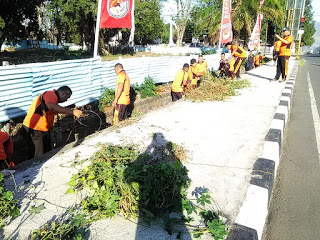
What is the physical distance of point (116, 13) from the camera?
6340 millimetres

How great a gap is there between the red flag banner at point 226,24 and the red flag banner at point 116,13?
7.41 metres

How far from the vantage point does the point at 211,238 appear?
207cm

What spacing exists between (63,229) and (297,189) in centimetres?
264

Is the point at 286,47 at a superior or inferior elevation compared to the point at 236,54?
superior

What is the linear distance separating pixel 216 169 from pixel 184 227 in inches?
45.5

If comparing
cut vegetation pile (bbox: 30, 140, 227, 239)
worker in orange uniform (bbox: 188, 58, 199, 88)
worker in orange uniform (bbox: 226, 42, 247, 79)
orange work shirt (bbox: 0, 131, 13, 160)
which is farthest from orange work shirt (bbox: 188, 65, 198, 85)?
cut vegetation pile (bbox: 30, 140, 227, 239)

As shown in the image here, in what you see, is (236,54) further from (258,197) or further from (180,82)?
Result: (258,197)

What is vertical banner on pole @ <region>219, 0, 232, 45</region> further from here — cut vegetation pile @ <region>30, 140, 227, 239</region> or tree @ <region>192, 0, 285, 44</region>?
cut vegetation pile @ <region>30, 140, 227, 239</region>

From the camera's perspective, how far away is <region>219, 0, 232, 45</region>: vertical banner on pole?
41.0ft

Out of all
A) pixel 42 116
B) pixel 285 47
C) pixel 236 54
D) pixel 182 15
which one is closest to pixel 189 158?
pixel 42 116

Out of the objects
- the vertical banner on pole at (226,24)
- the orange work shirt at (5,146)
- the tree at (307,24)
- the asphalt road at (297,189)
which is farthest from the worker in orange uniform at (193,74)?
the tree at (307,24)

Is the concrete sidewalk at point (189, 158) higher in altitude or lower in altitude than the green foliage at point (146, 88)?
lower

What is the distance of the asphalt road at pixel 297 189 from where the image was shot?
2512mm

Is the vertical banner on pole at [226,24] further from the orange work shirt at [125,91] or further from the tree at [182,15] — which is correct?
the tree at [182,15]
